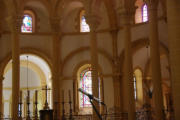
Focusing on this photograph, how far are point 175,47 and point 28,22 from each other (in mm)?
17843

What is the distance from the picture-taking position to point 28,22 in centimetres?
2550

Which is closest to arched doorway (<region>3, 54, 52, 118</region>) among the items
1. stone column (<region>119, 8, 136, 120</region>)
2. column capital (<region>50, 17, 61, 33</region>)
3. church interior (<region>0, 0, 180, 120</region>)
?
church interior (<region>0, 0, 180, 120</region>)

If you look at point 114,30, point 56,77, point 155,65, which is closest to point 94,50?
point 56,77

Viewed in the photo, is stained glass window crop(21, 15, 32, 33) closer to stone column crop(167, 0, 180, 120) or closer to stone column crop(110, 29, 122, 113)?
stone column crop(110, 29, 122, 113)

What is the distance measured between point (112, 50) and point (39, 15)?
643cm

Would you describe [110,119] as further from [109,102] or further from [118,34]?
[118,34]

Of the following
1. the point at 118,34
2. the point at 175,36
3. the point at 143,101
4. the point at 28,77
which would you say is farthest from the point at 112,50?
the point at 175,36

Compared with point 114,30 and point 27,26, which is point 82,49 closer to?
point 114,30

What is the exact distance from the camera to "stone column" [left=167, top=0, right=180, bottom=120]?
9.15 metres

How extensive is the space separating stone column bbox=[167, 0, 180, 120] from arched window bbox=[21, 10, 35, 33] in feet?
56.2

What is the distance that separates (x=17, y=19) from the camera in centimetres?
1897

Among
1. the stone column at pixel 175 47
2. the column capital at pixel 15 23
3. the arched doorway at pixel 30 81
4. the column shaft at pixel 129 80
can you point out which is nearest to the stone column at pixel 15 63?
the column capital at pixel 15 23

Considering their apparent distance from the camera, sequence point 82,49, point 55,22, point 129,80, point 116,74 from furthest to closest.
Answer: point 82,49 → point 116,74 → point 55,22 → point 129,80

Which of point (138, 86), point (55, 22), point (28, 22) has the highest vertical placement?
point (28, 22)
